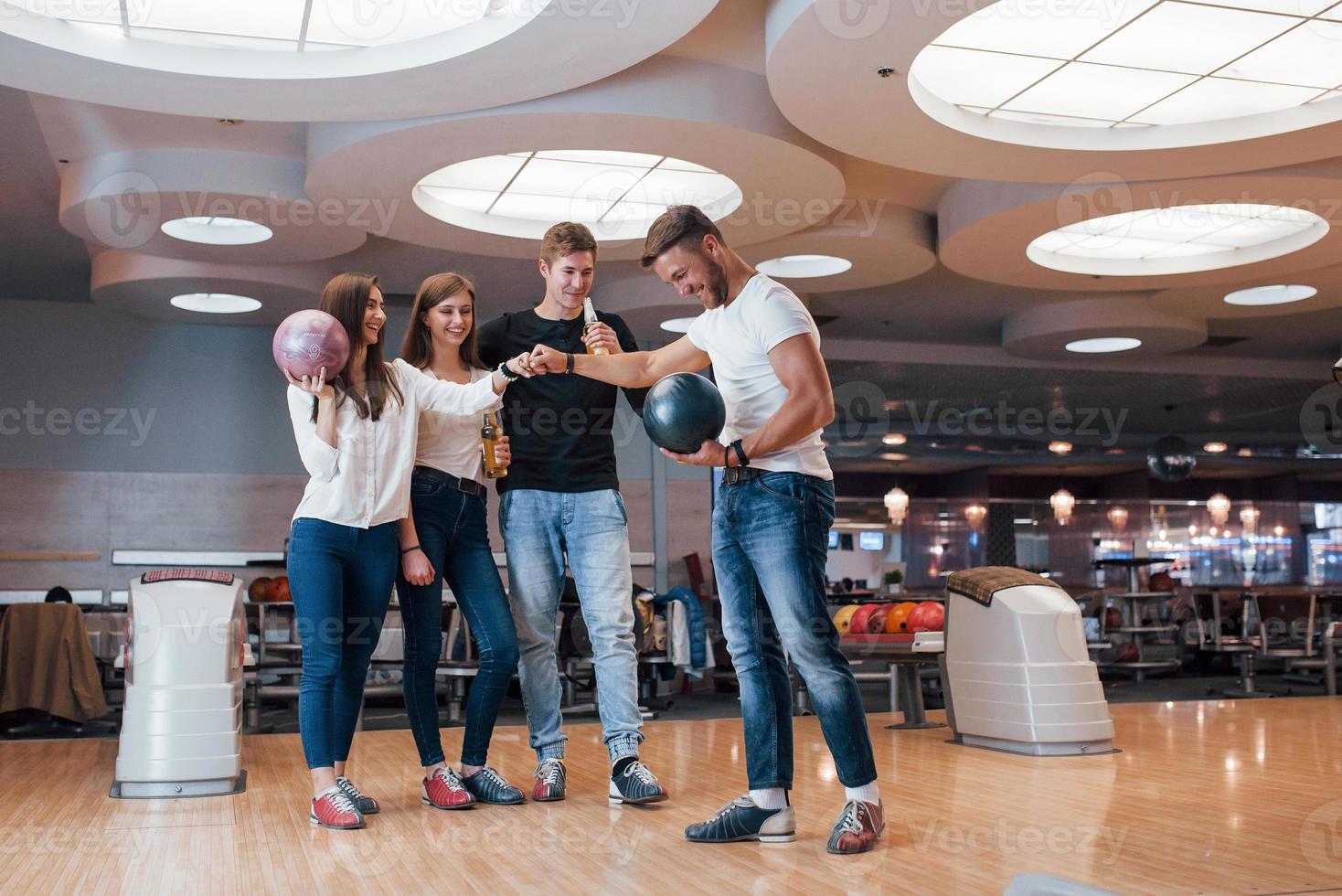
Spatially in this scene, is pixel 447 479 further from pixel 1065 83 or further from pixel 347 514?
pixel 1065 83

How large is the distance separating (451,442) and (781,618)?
1187mm

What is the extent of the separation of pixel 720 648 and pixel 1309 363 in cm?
715

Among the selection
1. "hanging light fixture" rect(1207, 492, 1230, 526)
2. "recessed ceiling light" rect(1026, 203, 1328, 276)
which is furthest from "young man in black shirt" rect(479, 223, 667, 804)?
"hanging light fixture" rect(1207, 492, 1230, 526)

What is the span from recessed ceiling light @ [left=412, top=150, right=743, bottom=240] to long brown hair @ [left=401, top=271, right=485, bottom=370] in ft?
10.3

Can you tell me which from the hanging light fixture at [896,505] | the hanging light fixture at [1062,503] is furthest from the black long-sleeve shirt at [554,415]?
the hanging light fixture at [1062,503]

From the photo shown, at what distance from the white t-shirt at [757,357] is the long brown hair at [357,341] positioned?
89cm

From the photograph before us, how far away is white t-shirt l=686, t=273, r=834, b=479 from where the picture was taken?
107 inches

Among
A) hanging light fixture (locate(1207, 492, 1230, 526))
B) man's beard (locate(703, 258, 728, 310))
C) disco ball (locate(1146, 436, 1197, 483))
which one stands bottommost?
man's beard (locate(703, 258, 728, 310))

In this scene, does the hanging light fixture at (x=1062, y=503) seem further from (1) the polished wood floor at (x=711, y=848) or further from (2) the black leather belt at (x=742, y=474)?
(2) the black leather belt at (x=742, y=474)

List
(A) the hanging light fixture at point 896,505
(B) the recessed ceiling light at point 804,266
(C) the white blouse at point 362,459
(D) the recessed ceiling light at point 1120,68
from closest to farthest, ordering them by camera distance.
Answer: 1. (C) the white blouse at point 362,459
2. (D) the recessed ceiling light at point 1120,68
3. (B) the recessed ceiling light at point 804,266
4. (A) the hanging light fixture at point 896,505

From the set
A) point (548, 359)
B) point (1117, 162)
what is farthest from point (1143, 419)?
point (548, 359)

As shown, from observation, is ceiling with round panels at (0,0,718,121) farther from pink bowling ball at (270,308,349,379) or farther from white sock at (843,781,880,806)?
white sock at (843,781,880,806)

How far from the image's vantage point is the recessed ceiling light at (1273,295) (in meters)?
9.44

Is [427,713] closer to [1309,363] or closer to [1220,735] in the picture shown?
[1220,735]
